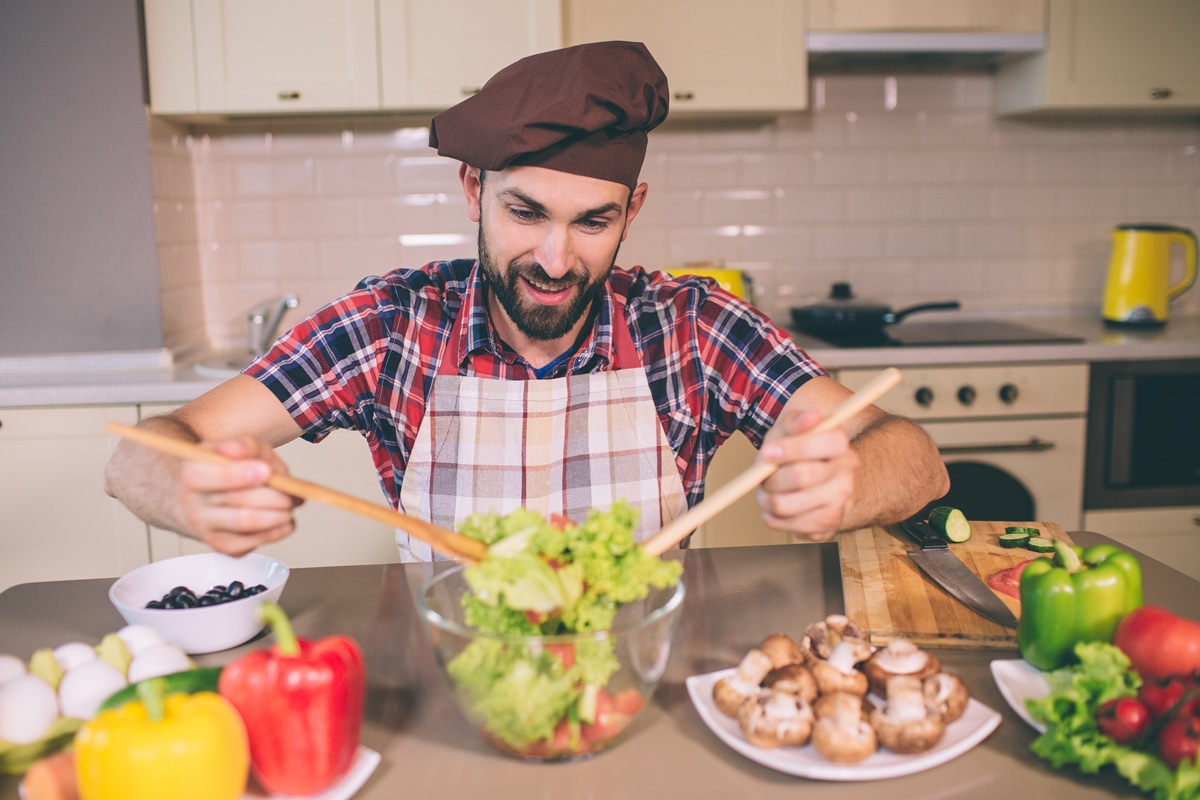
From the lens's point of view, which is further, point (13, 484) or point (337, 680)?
point (13, 484)

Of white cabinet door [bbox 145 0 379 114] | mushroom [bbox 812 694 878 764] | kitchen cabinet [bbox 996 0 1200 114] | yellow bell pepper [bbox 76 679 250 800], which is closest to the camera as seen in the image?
yellow bell pepper [bbox 76 679 250 800]

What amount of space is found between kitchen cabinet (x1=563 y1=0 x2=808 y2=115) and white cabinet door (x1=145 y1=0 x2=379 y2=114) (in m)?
0.58

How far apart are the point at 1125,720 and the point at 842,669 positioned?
23 cm

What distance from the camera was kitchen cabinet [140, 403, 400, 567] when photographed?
2463 mm

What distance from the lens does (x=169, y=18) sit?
2.59 meters

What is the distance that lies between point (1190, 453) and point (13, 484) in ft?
9.98

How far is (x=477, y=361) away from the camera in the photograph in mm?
1608

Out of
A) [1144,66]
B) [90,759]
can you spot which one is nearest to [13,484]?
[90,759]

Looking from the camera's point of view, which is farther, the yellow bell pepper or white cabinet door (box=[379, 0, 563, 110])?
white cabinet door (box=[379, 0, 563, 110])

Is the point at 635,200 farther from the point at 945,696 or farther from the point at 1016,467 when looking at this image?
the point at 1016,467

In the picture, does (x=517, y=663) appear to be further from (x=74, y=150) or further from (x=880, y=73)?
(x=880, y=73)

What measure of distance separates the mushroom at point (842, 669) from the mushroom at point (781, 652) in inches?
0.7

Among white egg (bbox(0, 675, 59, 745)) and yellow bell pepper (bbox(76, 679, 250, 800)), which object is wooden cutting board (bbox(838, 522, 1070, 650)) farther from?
white egg (bbox(0, 675, 59, 745))

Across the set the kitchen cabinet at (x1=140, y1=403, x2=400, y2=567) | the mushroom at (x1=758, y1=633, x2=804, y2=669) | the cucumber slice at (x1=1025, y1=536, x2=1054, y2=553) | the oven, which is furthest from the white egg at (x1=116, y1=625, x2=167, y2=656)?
the oven
